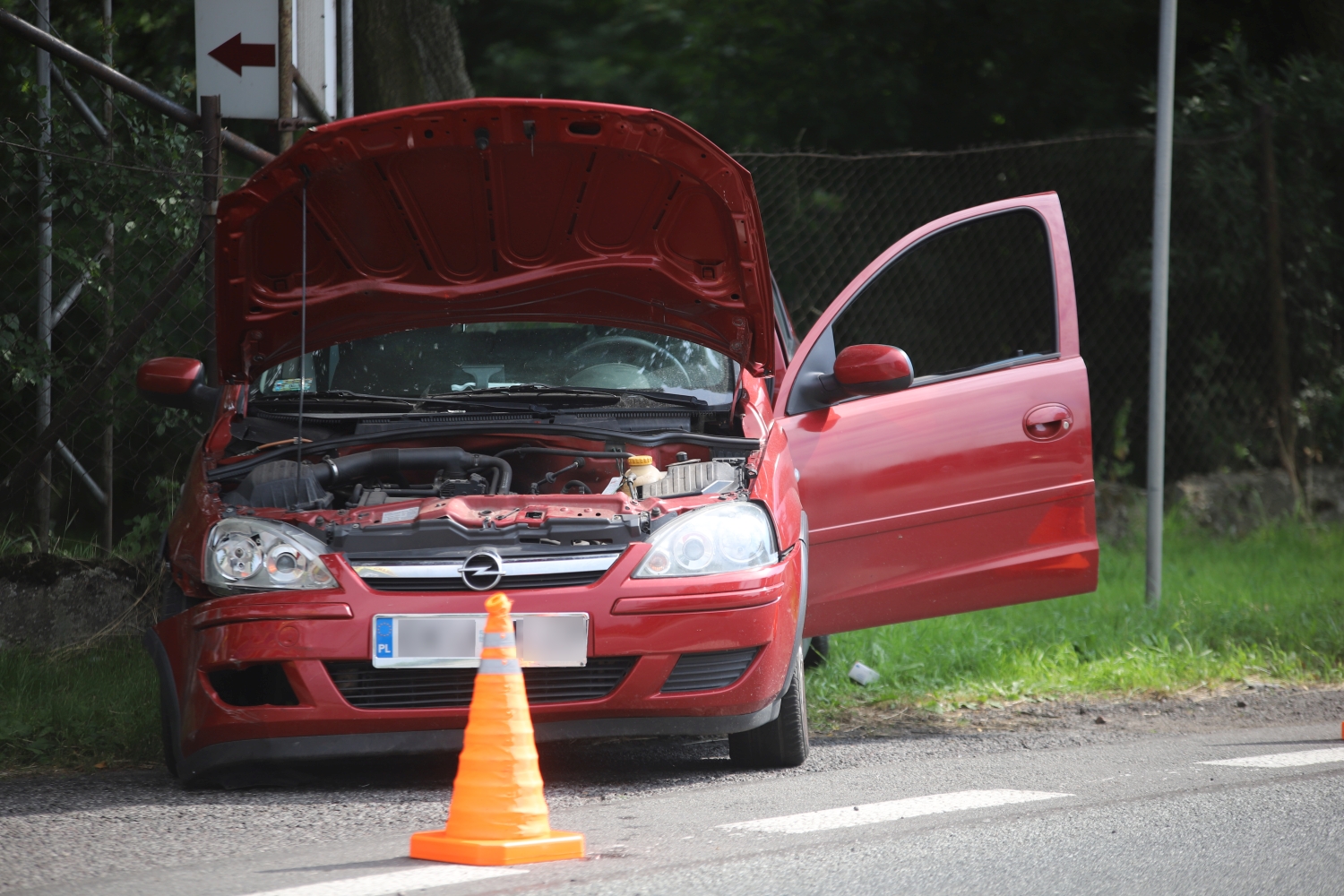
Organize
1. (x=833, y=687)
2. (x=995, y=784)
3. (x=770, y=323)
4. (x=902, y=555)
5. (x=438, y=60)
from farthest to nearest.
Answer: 1. (x=438, y=60)
2. (x=833, y=687)
3. (x=902, y=555)
4. (x=770, y=323)
5. (x=995, y=784)

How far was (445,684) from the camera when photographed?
397cm

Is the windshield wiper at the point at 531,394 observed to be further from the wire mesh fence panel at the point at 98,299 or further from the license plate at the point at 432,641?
the wire mesh fence panel at the point at 98,299

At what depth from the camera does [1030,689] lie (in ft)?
19.9

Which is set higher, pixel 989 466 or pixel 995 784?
pixel 989 466

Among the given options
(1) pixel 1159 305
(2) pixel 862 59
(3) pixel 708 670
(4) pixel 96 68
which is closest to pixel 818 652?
(3) pixel 708 670

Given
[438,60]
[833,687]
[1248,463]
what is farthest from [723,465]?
[1248,463]

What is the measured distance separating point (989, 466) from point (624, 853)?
251 cm

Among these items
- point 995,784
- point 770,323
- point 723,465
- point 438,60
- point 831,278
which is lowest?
point 995,784

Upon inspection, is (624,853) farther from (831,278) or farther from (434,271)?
(831,278)

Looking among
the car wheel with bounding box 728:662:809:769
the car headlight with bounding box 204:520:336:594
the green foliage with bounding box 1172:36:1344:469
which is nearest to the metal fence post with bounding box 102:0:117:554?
the car headlight with bounding box 204:520:336:594

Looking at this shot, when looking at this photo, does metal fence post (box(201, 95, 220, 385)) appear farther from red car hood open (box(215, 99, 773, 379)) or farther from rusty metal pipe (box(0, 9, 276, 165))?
red car hood open (box(215, 99, 773, 379))

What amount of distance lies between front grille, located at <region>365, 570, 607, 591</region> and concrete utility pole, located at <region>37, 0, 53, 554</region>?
327cm

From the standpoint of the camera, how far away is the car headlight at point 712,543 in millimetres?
4047

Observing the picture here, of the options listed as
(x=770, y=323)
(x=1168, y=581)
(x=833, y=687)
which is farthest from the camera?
(x=1168, y=581)
